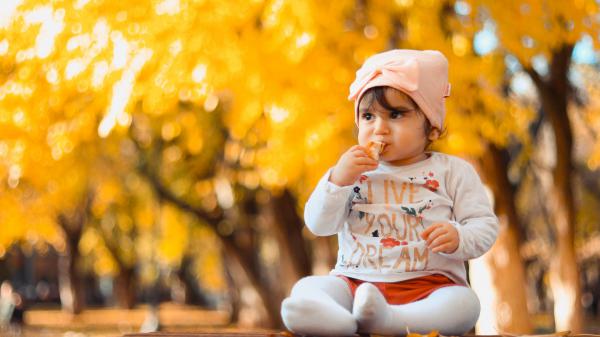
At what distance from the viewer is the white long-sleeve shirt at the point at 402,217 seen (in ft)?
9.10

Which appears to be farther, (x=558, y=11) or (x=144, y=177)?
(x=144, y=177)

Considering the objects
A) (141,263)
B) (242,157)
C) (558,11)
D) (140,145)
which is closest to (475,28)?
(558,11)

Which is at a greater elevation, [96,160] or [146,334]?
[96,160]

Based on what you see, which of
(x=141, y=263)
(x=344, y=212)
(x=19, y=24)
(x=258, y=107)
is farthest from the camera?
(x=141, y=263)

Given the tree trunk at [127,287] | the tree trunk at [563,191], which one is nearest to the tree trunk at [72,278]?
the tree trunk at [127,287]

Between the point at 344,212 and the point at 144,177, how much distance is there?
49.7 ft

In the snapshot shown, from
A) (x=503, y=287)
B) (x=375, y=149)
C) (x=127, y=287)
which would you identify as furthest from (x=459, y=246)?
(x=127, y=287)

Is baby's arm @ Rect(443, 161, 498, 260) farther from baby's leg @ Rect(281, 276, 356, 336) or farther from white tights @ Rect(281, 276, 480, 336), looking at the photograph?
baby's leg @ Rect(281, 276, 356, 336)

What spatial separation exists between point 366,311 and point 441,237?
1.13ft

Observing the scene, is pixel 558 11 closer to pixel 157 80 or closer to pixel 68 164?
pixel 157 80

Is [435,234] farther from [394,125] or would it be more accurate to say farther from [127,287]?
[127,287]

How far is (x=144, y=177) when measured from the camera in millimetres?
17641

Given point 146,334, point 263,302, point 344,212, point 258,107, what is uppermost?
point 258,107

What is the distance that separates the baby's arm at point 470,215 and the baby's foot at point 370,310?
0.33 meters
